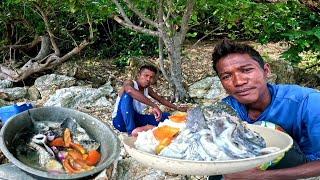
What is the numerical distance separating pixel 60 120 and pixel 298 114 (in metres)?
1.51

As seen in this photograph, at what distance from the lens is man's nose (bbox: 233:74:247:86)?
6.95ft

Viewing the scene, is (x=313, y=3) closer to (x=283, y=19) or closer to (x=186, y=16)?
(x=283, y=19)

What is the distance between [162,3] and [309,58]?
2.86 metres

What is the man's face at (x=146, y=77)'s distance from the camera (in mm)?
5039

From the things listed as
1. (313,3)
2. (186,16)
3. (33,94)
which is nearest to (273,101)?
(313,3)

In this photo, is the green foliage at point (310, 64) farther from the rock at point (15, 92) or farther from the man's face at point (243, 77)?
the man's face at point (243, 77)

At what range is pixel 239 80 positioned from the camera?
2117 millimetres

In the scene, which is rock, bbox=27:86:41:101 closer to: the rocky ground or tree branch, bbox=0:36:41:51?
the rocky ground

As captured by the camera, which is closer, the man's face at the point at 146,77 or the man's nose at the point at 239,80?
the man's nose at the point at 239,80

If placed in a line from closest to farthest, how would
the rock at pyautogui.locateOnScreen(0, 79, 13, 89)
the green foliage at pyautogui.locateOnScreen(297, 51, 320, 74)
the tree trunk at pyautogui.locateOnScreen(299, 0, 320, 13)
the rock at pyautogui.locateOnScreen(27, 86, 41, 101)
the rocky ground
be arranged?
1. the tree trunk at pyautogui.locateOnScreen(299, 0, 320, 13)
2. the rocky ground
3. the green foliage at pyautogui.locateOnScreen(297, 51, 320, 74)
4. the rock at pyautogui.locateOnScreen(27, 86, 41, 101)
5. the rock at pyautogui.locateOnScreen(0, 79, 13, 89)

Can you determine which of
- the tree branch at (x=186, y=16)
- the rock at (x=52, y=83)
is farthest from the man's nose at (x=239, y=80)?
the rock at (x=52, y=83)

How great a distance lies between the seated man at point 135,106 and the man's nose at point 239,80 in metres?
2.73

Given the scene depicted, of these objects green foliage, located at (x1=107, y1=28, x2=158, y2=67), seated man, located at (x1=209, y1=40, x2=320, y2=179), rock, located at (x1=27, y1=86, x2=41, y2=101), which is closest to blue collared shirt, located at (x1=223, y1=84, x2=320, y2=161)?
seated man, located at (x1=209, y1=40, x2=320, y2=179)

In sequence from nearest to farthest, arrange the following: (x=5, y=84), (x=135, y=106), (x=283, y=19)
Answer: (x=135, y=106) < (x=283, y=19) < (x=5, y=84)
